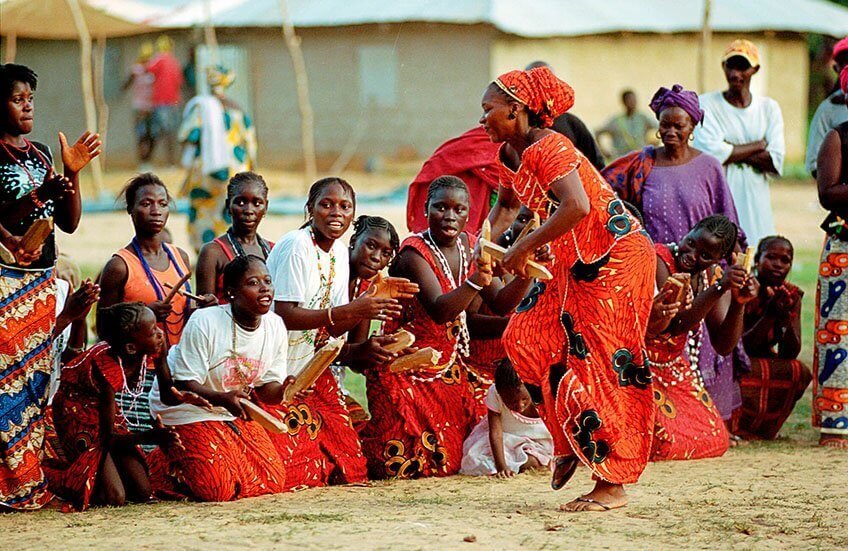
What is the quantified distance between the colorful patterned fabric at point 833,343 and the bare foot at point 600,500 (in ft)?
7.01

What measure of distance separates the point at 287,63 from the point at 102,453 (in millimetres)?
19188

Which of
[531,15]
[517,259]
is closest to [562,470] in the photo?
[517,259]

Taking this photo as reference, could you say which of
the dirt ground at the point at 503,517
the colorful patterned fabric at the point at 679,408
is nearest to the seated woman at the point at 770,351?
the colorful patterned fabric at the point at 679,408

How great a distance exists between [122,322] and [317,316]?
85 centimetres

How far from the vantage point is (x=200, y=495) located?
17.9 feet

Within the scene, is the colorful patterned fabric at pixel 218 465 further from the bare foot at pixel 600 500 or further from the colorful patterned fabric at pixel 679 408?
the colorful patterned fabric at pixel 679 408

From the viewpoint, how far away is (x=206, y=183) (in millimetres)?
10430

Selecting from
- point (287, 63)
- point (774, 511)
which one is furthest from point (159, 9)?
point (774, 511)

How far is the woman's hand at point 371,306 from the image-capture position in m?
5.63

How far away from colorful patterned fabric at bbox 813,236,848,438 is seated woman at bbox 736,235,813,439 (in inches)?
6.8

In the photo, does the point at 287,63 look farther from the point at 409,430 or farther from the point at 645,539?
the point at 645,539

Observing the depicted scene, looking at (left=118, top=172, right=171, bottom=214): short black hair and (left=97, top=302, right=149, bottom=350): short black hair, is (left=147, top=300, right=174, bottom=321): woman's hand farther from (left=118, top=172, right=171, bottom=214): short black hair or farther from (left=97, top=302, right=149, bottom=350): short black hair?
(left=118, top=172, right=171, bottom=214): short black hair

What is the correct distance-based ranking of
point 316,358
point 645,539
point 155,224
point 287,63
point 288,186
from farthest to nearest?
point 287,63, point 288,186, point 155,224, point 316,358, point 645,539

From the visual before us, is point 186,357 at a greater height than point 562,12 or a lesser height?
lesser
